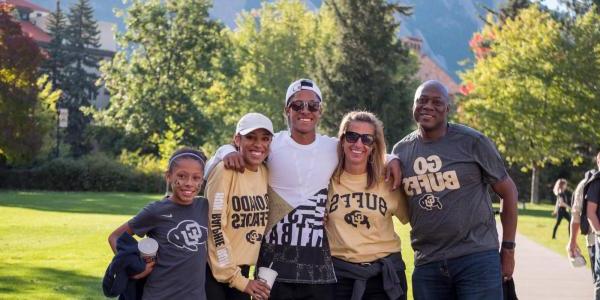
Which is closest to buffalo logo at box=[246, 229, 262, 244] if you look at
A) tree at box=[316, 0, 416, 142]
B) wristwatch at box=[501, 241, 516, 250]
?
wristwatch at box=[501, 241, 516, 250]

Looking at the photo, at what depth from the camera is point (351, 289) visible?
19.0 ft

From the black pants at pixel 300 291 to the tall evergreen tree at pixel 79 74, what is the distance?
66215 millimetres

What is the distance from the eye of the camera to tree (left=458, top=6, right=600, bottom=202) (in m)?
33.3

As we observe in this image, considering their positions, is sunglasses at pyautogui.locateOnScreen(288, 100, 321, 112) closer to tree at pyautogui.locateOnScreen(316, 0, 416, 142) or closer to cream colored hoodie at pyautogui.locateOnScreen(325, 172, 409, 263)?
cream colored hoodie at pyautogui.locateOnScreen(325, 172, 409, 263)

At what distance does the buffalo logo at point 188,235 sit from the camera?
5.55m

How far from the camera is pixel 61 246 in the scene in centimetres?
1698

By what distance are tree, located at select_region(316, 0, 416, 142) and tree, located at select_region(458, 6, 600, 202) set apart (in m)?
10.1

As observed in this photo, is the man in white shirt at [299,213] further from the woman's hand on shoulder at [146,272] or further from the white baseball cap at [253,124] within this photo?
the woman's hand on shoulder at [146,272]

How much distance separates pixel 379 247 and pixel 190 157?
136 centimetres

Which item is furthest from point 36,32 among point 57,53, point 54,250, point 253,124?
point 253,124

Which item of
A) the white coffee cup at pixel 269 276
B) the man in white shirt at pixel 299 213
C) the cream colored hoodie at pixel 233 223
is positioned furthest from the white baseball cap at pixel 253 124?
the white coffee cup at pixel 269 276

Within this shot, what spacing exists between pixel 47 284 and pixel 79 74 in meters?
66.6

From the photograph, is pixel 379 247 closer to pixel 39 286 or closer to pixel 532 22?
pixel 39 286

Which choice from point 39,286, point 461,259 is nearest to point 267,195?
point 461,259
